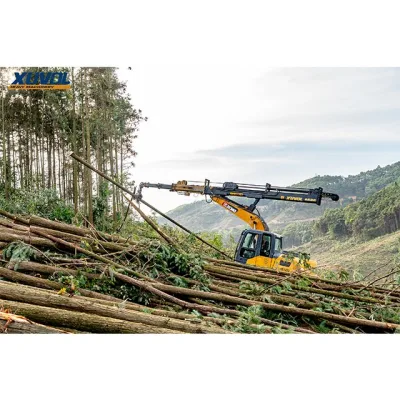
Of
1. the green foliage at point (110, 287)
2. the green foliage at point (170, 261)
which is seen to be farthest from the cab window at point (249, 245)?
the green foliage at point (110, 287)

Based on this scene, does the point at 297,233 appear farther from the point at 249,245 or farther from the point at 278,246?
the point at 249,245

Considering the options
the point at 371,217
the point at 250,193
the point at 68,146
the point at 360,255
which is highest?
the point at 68,146

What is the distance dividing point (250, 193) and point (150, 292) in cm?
232

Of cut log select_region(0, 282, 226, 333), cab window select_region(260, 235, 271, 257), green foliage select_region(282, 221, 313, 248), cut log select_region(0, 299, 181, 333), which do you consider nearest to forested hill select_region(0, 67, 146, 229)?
cut log select_region(0, 282, 226, 333)

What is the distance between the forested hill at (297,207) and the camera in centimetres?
505

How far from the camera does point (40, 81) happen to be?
490 centimetres

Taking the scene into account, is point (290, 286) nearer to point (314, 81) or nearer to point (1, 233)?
point (314, 81)

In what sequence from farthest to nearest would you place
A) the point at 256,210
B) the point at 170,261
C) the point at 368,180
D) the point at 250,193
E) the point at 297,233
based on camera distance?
the point at 256,210, the point at 250,193, the point at 297,233, the point at 368,180, the point at 170,261

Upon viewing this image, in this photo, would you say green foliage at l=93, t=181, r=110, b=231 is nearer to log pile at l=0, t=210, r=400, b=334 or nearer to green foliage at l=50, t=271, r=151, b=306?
log pile at l=0, t=210, r=400, b=334

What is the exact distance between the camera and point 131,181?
5602 millimetres

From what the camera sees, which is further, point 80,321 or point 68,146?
point 68,146

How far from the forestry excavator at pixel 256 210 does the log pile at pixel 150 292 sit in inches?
28.8

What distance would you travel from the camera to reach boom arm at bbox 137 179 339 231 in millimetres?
5586

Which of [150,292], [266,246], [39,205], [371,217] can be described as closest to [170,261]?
[150,292]
